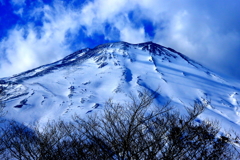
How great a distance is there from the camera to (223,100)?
56500 millimetres

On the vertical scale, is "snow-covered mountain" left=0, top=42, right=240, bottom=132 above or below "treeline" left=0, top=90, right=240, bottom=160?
above

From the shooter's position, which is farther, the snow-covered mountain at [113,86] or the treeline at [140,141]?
the snow-covered mountain at [113,86]

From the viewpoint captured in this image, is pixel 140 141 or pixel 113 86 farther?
pixel 113 86

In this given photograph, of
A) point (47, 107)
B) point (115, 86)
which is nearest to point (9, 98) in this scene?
point (47, 107)

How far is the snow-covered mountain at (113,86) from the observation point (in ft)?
140

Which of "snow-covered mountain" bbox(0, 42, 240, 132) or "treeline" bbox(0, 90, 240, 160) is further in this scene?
"snow-covered mountain" bbox(0, 42, 240, 132)

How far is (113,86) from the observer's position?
55.4 m

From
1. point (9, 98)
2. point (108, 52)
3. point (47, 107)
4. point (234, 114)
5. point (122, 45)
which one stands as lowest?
point (234, 114)

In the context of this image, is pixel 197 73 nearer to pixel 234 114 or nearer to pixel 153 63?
pixel 153 63

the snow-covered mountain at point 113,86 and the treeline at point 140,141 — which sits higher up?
the snow-covered mountain at point 113,86

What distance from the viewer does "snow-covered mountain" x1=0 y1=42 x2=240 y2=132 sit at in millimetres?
42719

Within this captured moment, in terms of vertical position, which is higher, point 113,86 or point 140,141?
point 113,86

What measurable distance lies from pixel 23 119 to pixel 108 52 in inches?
2017

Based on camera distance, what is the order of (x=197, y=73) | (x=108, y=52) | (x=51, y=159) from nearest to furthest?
(x=51, y=159)
(x=197, y=73)
(x=108, y=52)
